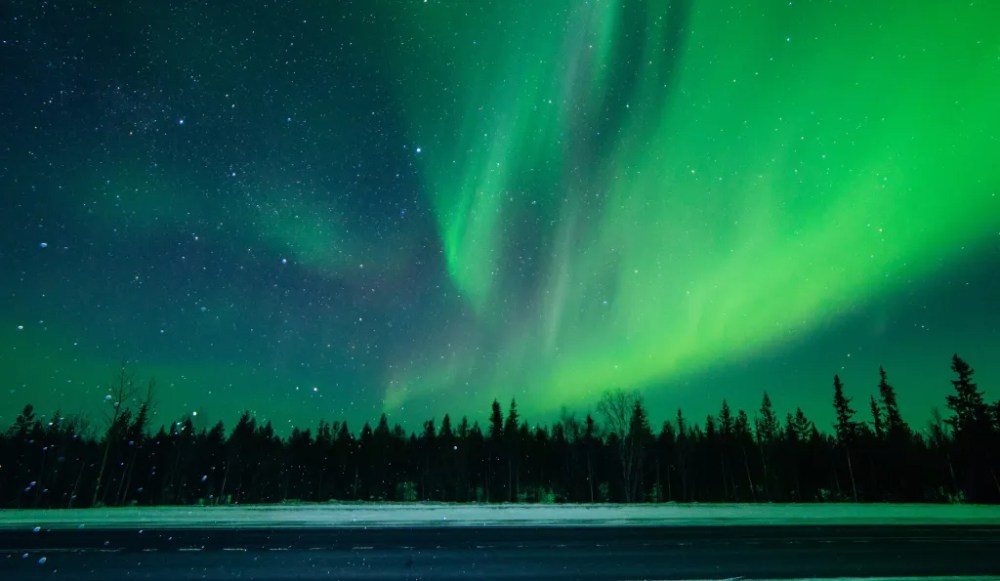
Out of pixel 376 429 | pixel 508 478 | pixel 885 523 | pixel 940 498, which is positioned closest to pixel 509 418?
pixel 508 478

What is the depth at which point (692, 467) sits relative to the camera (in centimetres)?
8275

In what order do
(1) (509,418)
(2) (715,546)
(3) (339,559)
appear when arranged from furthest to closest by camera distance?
(1) (509,418) → (2) (715,546) → (3) (339,559)

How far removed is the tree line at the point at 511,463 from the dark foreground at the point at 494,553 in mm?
46695

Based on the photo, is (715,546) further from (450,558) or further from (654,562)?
(450,558)

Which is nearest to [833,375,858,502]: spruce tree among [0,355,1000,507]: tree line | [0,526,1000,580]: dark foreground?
[0,355,1000,507]: tree line

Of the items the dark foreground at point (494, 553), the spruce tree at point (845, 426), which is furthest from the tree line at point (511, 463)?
the dark foreground at point (494, 553)

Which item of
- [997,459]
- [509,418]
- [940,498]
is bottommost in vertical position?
[940,498]

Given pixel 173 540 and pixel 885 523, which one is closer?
pixel 173 540

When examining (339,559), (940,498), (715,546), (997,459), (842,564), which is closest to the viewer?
(842,564)

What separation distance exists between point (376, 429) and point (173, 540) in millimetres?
88526

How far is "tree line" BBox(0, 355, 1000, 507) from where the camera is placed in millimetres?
64188

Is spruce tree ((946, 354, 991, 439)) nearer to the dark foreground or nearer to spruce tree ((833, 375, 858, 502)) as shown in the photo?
spruce tree ((833, 375, 858, 502))

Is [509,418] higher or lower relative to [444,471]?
higher

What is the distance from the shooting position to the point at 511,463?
84.5 meters
